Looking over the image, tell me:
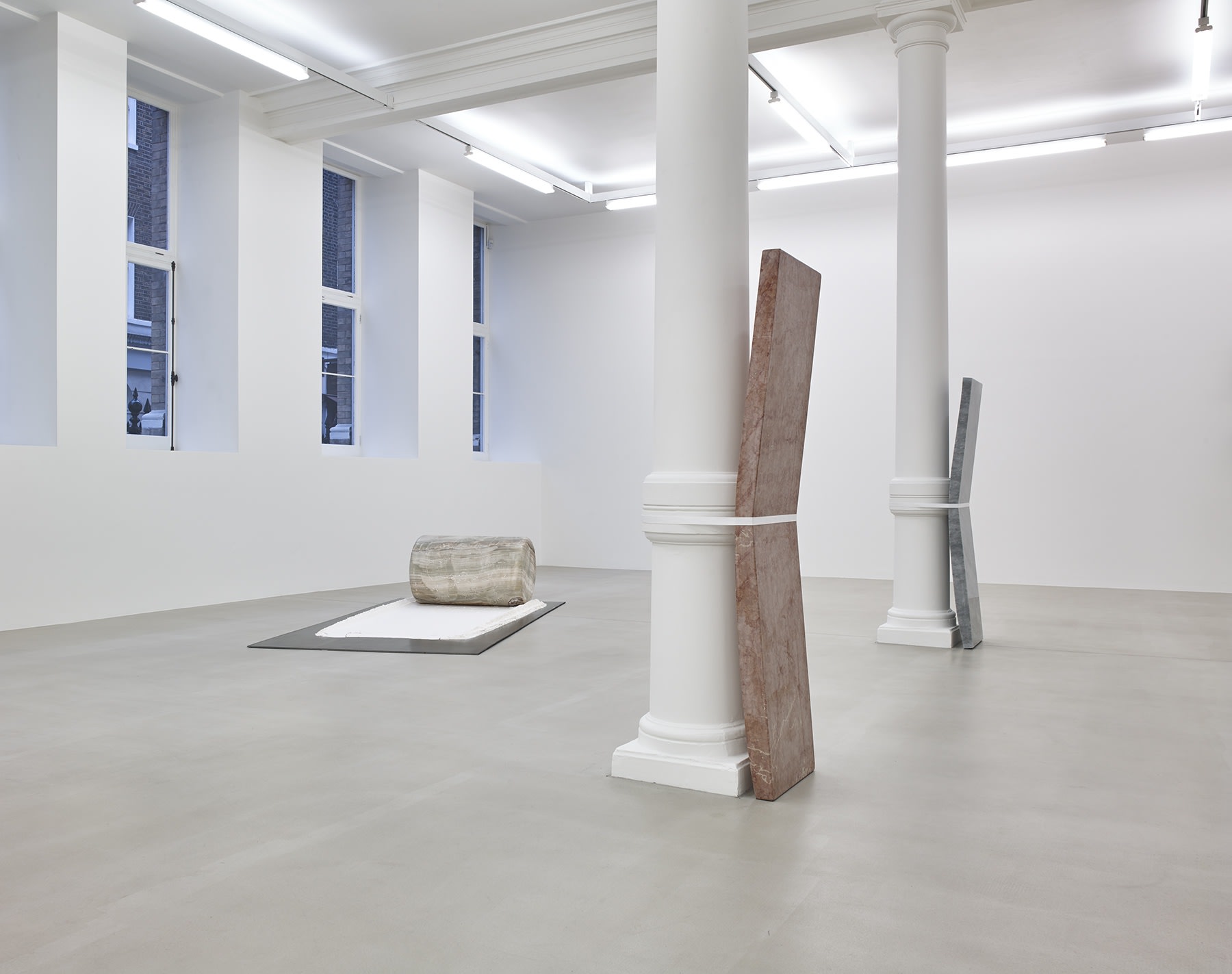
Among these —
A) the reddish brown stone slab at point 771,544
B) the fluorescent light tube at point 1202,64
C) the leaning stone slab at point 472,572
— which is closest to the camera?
the reddish brown stone slab at point 771,544

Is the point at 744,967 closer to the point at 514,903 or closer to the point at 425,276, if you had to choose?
the point at 514,903

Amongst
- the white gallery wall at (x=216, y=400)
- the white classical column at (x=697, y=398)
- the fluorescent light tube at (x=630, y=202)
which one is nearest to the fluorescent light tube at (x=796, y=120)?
the fluorescent light tube at (x=630, y=202)

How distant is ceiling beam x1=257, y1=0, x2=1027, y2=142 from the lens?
22.8ft

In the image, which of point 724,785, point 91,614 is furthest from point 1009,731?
point 91,614

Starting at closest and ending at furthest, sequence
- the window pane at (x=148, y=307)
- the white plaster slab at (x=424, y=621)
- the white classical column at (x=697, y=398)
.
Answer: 1. the white classical column at (x=697, y=398)
2. the white plaster slab at (x=424, y=621)
3. the window pane at (x=148, y=307)

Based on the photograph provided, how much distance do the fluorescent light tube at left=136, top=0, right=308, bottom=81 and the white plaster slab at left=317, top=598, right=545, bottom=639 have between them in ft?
14.3

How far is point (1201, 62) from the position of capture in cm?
805

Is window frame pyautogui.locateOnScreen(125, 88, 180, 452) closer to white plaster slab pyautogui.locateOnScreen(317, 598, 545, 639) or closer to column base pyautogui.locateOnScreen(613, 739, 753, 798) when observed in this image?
white plaster slab pyautogui.locateOnScreen(317, 598, 545, 639)

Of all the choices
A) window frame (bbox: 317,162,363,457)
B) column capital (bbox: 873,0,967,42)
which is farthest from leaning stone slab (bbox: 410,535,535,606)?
column capital (bbox: 873,0,967,42)

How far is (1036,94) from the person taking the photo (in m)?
9.27

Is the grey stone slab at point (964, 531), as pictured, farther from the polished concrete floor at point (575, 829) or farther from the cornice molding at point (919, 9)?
the cornice molding at point (919, 9)

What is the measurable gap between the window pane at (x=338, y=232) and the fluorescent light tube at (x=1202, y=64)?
853cm

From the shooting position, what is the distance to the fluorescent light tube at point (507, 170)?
10328mm

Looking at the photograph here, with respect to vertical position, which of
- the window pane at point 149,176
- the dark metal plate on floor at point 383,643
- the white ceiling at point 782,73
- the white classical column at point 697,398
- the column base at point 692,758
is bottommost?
the dark metal plate on floor at point 383,643
